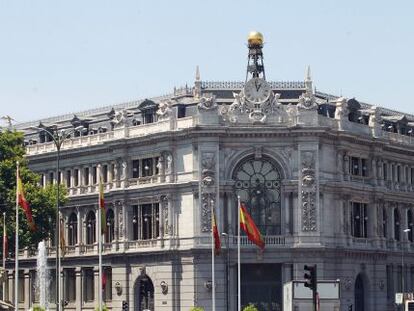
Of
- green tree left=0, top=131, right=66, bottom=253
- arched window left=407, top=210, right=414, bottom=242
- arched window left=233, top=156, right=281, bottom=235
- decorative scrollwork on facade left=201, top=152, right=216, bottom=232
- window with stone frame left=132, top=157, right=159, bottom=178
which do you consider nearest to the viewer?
decorative scrollwork on facade left=201, top=152, right=216, bottom=232

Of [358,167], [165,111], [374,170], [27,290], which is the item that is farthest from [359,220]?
[27,290]

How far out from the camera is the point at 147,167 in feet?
402

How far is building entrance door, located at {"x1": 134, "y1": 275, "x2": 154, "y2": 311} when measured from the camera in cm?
12162

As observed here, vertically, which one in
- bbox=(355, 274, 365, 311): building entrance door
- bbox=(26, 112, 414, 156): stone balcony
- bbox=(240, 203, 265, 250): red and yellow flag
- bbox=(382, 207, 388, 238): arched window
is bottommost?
bbox=(355, 274, 365, 311): building entrance door

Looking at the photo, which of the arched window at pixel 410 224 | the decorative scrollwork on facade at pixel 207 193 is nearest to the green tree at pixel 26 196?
the decorative scrollwork on facade at pixel 207 193

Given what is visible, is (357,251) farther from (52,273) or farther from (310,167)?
(52,273)

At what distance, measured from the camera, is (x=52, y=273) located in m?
137

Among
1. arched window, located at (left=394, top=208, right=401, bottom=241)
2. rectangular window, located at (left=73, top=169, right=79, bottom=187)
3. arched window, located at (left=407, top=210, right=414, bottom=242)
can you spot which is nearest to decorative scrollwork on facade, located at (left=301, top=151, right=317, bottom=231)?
arched window, located at (left=394, top=208, right=401, bottom=241)

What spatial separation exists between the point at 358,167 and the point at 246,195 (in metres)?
12.7

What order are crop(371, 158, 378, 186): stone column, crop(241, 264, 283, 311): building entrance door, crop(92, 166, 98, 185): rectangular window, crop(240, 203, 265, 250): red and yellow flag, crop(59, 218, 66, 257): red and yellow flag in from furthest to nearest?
crop(92, 166, 98, 185): rectangular window
crop(371, 158, 378, 186): stone column
crop(59, 218, 66, 257): red and yellow flag
crop(241, 264, 283, 311): building entrance door
crop(240, 203, 265, 250): red and yellow flag

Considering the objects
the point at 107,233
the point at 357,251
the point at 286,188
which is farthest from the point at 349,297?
the point at 107,233

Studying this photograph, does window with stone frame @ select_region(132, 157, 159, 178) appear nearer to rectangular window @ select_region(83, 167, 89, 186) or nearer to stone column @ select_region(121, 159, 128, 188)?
stone column @ select_region(121, 159, 128, 188)

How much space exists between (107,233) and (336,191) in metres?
22.5

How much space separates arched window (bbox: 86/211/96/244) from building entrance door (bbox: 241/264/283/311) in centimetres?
1978
